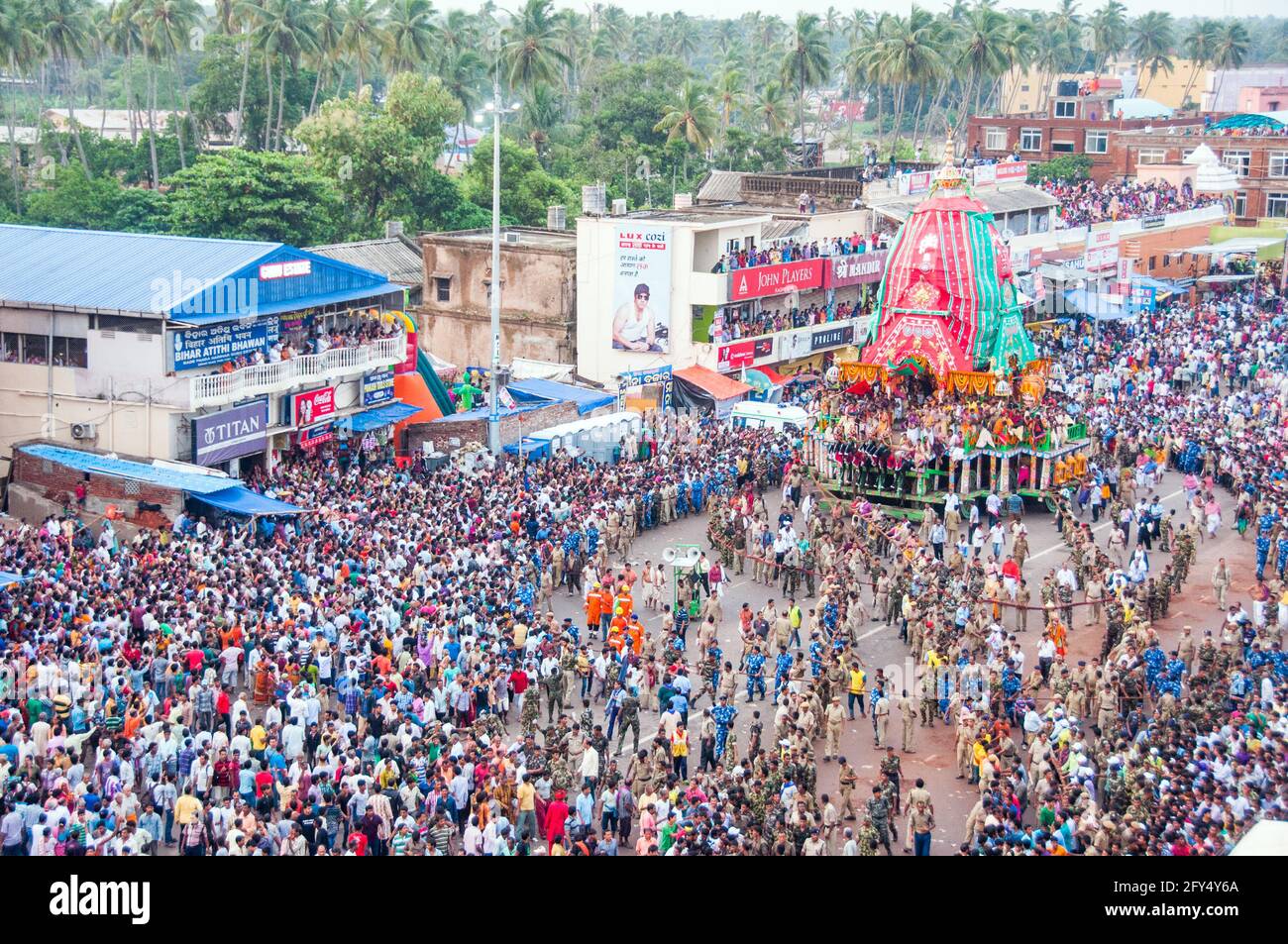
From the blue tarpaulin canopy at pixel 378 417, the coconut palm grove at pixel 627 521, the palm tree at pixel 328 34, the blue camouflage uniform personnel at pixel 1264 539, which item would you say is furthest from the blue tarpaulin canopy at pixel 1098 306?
the palm tree at pixel 328 34

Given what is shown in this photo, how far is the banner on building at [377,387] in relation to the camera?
38344mm

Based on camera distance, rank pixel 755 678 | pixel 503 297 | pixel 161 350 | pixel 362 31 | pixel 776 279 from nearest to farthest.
A: pixel 755 678 < pixel 161 350 < pixel 776 279 < pixel 503 297 < pixel 362 31

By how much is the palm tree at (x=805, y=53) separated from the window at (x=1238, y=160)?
2073cm

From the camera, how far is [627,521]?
33.4 metres

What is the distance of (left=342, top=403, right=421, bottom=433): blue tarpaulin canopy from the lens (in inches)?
1497

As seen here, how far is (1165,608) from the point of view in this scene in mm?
29812

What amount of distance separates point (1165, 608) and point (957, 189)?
12709mm

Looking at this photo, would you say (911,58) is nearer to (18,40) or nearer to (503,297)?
(503,297)

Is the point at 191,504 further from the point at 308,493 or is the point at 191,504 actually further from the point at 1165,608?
the point at 1165,608

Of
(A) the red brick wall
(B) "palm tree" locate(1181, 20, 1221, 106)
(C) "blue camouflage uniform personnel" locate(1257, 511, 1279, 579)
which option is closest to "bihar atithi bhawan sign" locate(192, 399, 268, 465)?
(A) the red brick wall

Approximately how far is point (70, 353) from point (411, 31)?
49.7m

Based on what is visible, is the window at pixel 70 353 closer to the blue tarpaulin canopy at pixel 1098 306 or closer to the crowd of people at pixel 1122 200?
the blue tarpaulin canopy at pixel 1098 306

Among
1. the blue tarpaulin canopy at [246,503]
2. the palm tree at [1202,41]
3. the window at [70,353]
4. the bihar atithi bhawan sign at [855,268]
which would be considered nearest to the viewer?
the blue tarpaulin canopy at [246,503]

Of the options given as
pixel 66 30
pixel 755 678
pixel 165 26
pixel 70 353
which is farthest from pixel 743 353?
pixel 66 30
